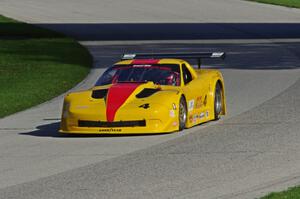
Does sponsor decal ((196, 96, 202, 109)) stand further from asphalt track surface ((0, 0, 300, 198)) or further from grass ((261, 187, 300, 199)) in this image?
grass ((261, 187, 300, 199))

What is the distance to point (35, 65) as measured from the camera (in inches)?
1171

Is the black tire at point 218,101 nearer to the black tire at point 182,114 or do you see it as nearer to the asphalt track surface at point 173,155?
the asphalt track surface at point 173,155

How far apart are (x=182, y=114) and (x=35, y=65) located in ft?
44.8

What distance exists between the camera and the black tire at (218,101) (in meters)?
18.1

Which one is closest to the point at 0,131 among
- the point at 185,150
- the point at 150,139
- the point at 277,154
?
the point at 150,139

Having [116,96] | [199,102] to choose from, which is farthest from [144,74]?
[116,96]

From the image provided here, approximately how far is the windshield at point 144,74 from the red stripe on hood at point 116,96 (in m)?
0.50

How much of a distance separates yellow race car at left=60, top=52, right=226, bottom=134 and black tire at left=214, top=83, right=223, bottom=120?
3cm

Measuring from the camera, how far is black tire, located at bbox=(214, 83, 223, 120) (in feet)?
59.5
